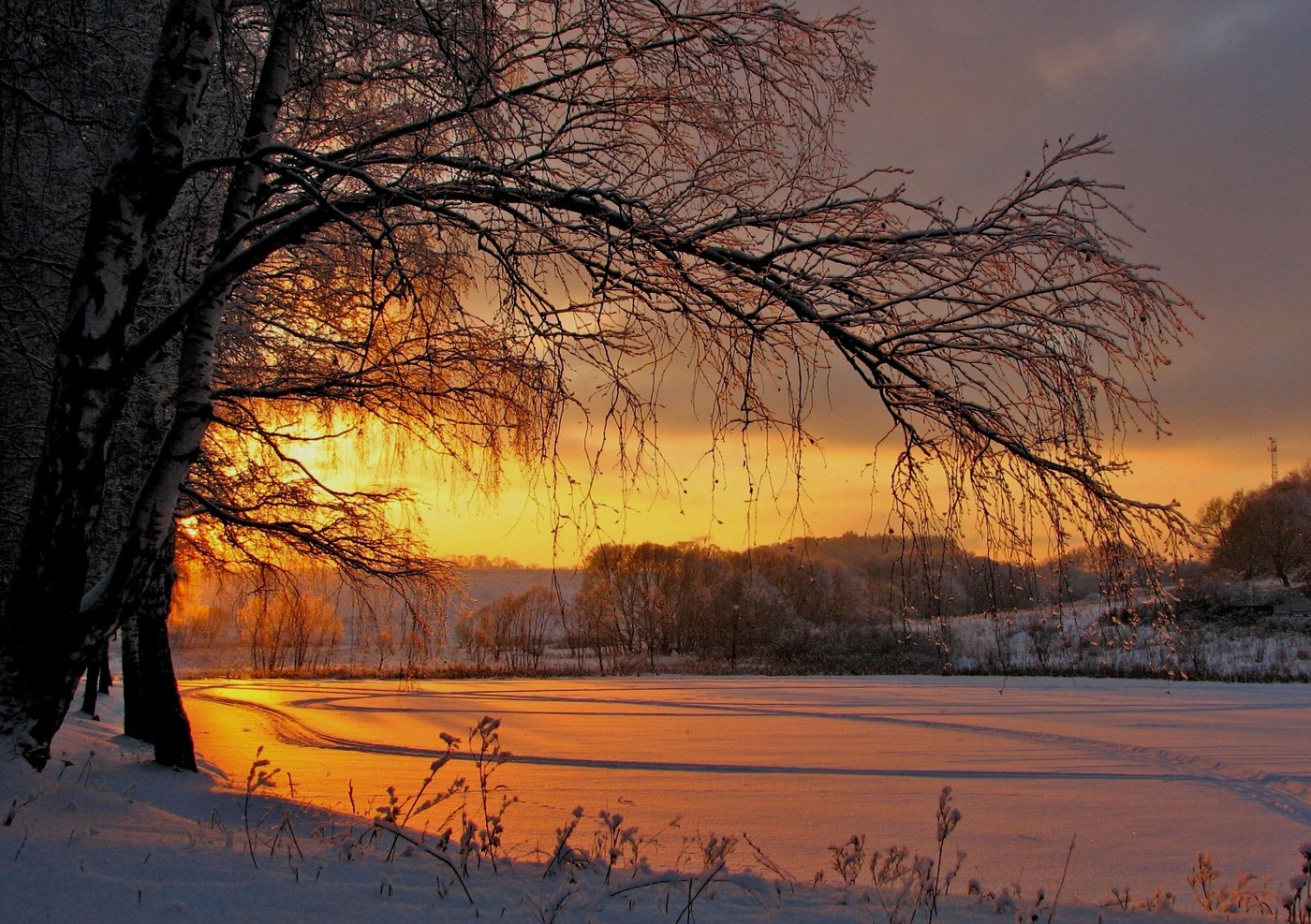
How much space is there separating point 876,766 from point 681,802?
308cm

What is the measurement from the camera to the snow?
292 centimetres

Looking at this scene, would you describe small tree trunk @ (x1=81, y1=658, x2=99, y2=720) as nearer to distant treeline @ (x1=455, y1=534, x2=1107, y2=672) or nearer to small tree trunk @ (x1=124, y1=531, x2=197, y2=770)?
small tree trunk @ (x1=124, y1=531, x2=197, y2=770)

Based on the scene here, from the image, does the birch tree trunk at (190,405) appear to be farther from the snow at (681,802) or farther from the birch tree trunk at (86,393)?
the snow at (681,802)

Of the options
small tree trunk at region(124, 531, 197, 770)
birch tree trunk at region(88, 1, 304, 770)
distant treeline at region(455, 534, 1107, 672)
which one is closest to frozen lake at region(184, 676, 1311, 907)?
small tree trunk at region(124, 531, 197, 770)

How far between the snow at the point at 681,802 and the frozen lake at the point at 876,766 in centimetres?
5

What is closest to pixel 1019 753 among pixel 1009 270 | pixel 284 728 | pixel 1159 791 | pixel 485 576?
pixel 1159 791

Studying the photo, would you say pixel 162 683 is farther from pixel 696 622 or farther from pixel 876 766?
pixel 696 622

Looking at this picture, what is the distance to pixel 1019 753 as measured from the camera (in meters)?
10.2

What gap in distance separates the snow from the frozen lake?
5 centimetres

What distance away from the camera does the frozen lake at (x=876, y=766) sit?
5.97 m

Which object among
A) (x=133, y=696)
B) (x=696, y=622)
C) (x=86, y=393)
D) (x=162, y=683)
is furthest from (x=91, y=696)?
(x=696, y=622)

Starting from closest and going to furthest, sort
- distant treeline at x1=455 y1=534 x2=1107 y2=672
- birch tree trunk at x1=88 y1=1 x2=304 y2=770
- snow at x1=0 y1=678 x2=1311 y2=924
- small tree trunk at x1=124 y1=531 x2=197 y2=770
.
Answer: snow at x1=0 y1=678 x2=1311 y2=924 → birch tree trunk at x1=88 y1=1 x2=304 y2=770 → small tree trunk at x1=124 y1=531 x2=197 y2=770 → distant treeline at x1=455 y1=534 x2=1107 y2=672

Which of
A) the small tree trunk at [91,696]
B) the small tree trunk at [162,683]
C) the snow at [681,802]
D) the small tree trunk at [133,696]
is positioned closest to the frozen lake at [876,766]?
the snow at [681,802]

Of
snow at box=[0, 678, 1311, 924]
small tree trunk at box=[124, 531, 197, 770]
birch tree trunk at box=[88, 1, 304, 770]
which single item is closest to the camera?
snow at box=[0, 678, 1311, 924]
